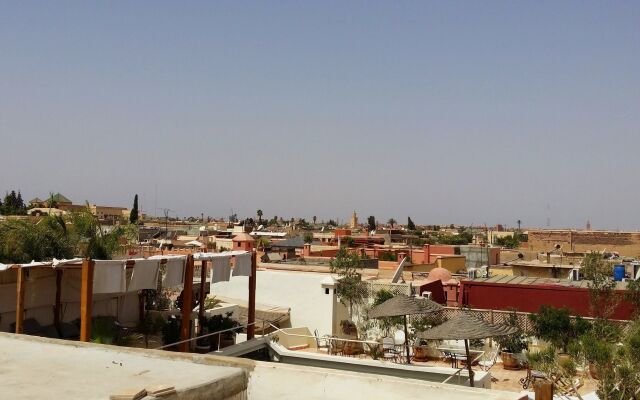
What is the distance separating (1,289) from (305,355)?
291 inches

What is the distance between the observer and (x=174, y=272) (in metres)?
14.7

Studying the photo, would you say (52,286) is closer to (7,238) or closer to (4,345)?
(7,238)

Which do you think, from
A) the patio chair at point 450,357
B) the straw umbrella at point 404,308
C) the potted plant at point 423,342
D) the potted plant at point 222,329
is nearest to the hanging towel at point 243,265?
the potted plant at point 222,329

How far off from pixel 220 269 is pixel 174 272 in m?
1.88

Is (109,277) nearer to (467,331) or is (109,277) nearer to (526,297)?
(467,331)

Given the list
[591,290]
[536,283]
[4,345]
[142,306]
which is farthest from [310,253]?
[4,345]

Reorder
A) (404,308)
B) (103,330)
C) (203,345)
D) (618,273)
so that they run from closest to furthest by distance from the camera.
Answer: (103,330), (203,345), (404,308), (618,273)

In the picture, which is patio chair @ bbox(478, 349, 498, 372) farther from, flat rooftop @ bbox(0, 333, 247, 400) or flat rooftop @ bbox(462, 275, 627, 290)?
flat rooftop @ bbox(0, 333, 247, 400)

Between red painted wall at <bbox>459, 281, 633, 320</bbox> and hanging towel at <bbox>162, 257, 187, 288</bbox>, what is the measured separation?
14482 millimetres

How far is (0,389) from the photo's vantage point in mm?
6066

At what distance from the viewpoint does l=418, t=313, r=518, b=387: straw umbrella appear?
1289cm

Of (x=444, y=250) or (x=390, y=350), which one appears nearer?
(x=390, y=350)

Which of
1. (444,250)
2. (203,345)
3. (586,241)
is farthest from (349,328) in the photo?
(586,241)

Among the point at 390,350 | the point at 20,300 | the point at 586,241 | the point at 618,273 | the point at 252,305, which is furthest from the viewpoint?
the point at 586,241
